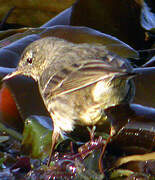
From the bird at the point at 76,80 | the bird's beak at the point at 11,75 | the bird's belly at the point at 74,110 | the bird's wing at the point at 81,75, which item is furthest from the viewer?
the bird's beak at the point at 11,75

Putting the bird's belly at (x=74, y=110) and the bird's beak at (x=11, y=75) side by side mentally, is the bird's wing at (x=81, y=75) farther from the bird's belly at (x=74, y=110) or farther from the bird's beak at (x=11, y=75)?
the bird's beak at (x=11, y=75)

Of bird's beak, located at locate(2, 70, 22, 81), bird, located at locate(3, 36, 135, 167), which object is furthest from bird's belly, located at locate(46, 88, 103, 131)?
bird's beak, located at locate(2, 70, 22, 81)

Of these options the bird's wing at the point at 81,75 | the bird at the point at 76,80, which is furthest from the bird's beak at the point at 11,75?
the bird's wing at the point at 81,75

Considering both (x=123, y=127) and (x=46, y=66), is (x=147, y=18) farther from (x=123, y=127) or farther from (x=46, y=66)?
(x=123, y=127)

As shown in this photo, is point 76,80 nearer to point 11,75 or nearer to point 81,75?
point 81,75

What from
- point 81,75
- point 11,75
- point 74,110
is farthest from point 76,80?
point 11,75

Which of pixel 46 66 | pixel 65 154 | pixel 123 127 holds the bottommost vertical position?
pixel 65 154

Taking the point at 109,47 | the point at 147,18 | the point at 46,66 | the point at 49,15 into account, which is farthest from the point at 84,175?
the point at 49,15
